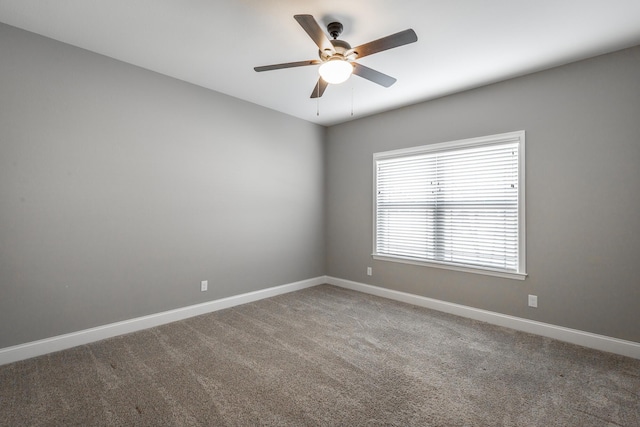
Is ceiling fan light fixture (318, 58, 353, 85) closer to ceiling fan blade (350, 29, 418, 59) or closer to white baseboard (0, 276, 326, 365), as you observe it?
ceiling fan blade (350, 29, 418, 59)

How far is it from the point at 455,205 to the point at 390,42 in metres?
2.36

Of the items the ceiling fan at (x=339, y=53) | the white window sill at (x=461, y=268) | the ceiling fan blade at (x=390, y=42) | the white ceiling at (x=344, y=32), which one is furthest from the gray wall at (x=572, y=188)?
the ceiling fan blade at (x=390, y=42)

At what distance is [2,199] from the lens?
243cm

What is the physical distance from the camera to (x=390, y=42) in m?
2.04

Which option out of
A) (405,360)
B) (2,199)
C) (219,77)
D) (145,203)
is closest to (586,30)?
(405,360)

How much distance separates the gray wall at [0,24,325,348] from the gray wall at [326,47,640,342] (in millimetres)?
2592

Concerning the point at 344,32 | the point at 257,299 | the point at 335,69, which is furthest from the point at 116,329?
the point at 344,32

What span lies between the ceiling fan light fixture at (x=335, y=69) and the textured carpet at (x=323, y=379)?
2310 millimetres

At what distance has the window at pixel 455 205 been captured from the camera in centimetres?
331

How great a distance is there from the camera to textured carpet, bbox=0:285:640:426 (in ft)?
6.07

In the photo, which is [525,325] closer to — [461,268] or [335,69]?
[461,268]

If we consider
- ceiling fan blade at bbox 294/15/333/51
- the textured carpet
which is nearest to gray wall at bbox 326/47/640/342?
the textured carpet

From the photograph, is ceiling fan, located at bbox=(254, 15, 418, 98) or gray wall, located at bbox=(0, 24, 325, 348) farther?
gray wall, located at bbox=(0, 24, 325, 348)

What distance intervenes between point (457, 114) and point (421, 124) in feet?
1.55
